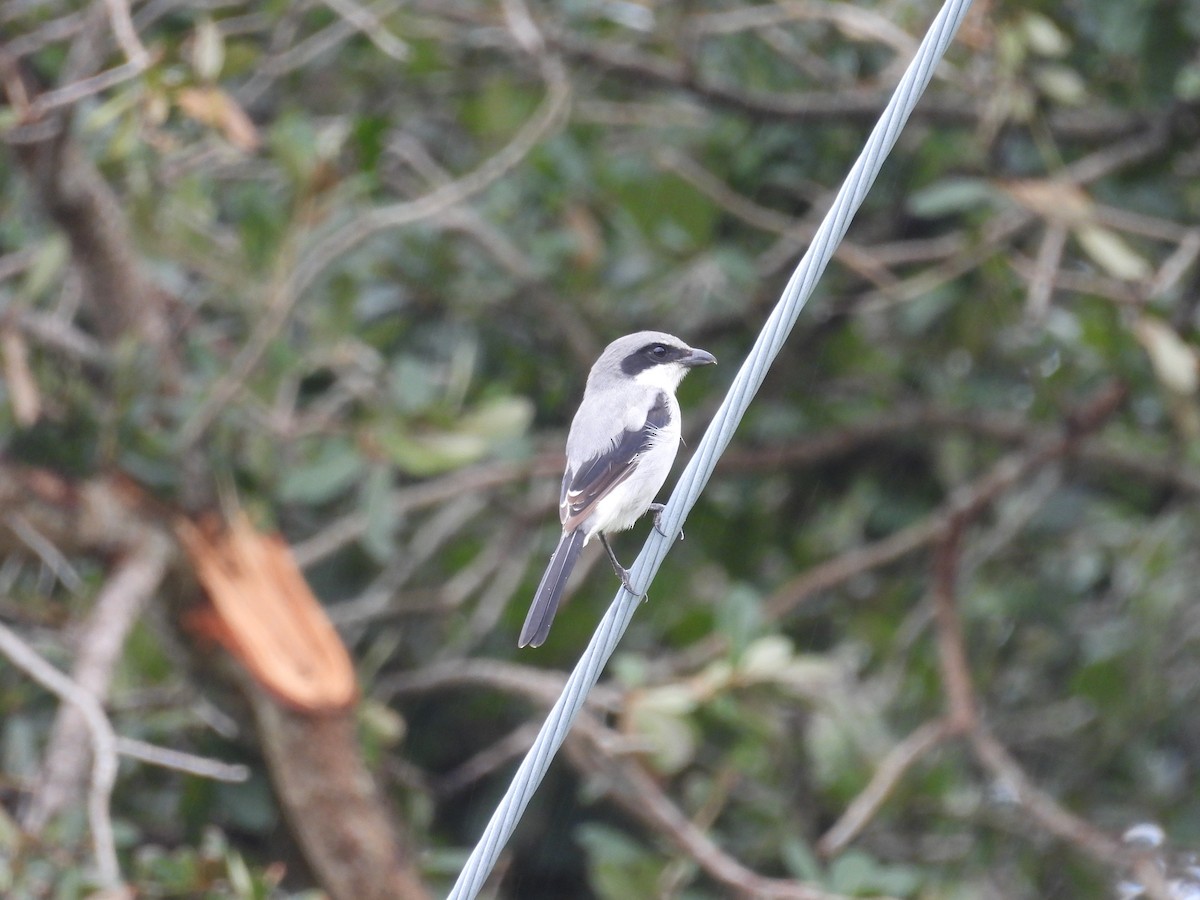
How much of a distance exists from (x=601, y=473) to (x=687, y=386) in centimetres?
224

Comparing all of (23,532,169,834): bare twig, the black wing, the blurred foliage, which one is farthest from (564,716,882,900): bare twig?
(23,532,169,834): bare twig

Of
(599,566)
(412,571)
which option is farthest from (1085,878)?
(412,571)

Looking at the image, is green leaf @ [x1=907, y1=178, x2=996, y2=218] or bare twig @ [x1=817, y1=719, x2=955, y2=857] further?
green leaf @ [x1=907, y1=178, x2=996, y2=218]

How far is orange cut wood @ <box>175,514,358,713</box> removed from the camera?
5020 mm

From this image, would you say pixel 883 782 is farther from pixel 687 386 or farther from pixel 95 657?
pixel 95 657

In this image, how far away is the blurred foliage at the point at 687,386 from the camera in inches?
196

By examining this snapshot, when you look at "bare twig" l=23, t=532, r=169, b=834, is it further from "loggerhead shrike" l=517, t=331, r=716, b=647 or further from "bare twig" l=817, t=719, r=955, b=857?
"bare twig" l=817, t=719, r=955, b=857

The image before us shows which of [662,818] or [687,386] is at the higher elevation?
[687,386]

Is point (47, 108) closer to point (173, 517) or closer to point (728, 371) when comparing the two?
point (173, 517)

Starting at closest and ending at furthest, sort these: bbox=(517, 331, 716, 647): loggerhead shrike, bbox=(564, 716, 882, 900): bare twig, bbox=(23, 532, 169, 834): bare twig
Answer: bbox=(517, 331, 716, 647): loggerhead shrike → bbox=(23, 532, 169, 834): bare twig → bbox=(564, 716, 882, 900): bare twig

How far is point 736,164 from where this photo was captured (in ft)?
20.9

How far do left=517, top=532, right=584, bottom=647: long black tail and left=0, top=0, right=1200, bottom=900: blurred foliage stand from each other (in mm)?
987

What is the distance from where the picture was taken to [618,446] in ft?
13.5

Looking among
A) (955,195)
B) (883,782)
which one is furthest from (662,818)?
(955,195)
